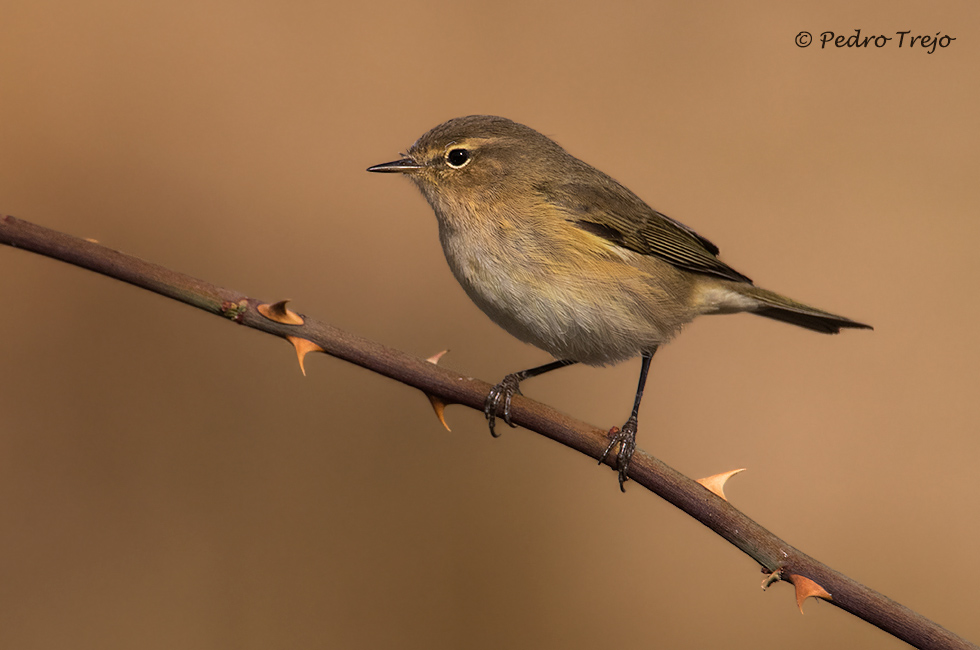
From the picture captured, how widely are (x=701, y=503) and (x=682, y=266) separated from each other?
118 centimetres

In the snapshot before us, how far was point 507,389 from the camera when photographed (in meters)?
2.18

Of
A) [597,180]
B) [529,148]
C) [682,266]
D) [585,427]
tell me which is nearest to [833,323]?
[682,266]

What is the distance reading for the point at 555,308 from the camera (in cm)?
204

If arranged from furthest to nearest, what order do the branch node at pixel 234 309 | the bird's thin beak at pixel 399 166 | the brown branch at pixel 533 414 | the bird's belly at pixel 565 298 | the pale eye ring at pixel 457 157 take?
the pale eye ring at pixel 457 157 < the bird's thin beak at pixel 399 166 < the bird's belly at pixel 565 298 < the branch node at pixel 234 309 < the brown branch at pixel 533 414

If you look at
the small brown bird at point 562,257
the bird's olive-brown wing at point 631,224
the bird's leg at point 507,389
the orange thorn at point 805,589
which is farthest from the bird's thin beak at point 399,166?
the orange thorn at point 805,589

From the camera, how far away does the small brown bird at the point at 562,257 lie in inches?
81.3

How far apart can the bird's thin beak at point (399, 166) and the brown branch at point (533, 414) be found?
0.87 meters

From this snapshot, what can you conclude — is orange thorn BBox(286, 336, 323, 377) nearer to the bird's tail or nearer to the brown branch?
the brown branch

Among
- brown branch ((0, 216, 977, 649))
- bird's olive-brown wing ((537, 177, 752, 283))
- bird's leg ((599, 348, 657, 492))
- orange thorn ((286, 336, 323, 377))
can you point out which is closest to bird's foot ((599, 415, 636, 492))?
bird's leg ((599, 348, 657, 492))

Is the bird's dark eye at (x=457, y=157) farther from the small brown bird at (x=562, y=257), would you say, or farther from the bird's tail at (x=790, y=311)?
the bird's tail at (x=790, y=311)

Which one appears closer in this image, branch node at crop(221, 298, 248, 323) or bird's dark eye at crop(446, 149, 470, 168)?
branch node at crop(221, 298, 248, 323)

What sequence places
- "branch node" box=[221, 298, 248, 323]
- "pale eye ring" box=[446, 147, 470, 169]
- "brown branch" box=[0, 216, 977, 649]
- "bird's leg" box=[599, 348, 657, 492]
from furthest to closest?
"pale eye ring" box=[446, 147, 470, 169] → "bird's leg" box=[599, 348, 657, 492] → "branch node" box=[221, 298, 248, 323] → "brown branch" box=[0, 216, 977, 649]

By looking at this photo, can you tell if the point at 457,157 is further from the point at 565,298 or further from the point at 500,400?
the point at 500,400

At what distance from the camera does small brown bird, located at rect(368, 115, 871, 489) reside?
2064 mm
